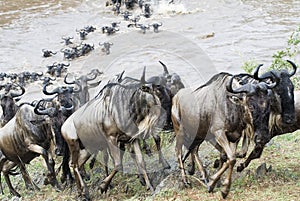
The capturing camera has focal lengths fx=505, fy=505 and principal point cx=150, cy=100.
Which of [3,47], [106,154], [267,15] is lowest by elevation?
[3,47]

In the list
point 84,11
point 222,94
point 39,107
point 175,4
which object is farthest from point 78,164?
point 84,11

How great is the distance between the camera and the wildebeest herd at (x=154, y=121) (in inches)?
281

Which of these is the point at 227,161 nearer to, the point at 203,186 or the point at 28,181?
the point at 203,186

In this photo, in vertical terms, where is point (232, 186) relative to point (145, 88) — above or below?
below

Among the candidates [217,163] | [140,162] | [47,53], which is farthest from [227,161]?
[47,53]

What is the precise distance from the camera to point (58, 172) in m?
10.0

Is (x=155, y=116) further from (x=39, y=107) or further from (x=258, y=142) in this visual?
(x=39, y=107)

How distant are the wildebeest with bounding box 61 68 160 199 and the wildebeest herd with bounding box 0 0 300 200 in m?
0.02

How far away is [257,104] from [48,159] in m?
4.16

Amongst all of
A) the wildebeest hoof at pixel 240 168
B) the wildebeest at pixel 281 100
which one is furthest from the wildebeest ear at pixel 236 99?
the wildebeest hoof at pixel 240 168

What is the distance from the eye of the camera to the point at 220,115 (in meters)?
7.32

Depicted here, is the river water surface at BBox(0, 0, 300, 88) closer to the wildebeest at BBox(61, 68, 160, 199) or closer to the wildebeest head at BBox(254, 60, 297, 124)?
the wildebeest at BBox(61, 68, 160, 199)

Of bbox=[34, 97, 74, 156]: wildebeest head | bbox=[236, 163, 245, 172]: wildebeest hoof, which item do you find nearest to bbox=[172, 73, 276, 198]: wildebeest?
bbox=[236, 163, 245, 172]: wildebeest hoof

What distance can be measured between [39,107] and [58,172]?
1544 mm
